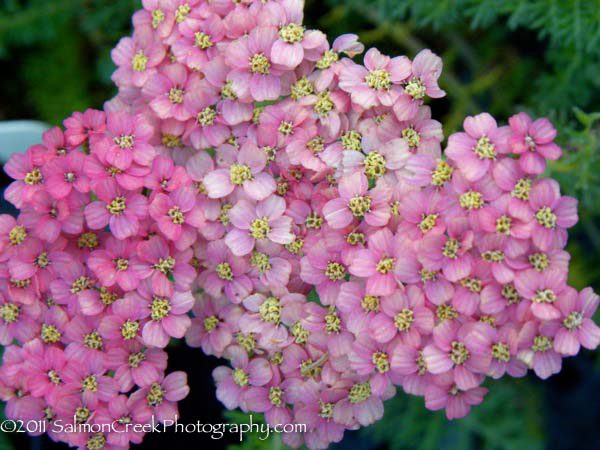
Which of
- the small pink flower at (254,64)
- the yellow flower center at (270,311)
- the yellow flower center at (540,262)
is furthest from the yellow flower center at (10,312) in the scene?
the yellow flower center at (540,262)

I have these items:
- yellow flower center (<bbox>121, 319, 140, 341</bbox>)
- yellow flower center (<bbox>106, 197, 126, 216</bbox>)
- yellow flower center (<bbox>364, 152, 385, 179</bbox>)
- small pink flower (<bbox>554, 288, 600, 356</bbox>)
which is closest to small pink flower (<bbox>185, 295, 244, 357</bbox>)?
yellow flower center (<bbox>121, 319, 140, 341</bbox>)

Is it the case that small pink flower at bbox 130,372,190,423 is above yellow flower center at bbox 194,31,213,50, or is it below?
below

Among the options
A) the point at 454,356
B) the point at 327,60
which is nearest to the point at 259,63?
the point at 327,60

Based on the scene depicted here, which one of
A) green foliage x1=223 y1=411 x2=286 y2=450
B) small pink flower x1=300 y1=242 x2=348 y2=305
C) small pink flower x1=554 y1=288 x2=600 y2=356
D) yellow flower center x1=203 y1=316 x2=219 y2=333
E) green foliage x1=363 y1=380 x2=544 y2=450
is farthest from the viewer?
green foliage x1=363 y1=380 x2=544 y2=450

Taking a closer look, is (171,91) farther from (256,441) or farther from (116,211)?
(256,441)

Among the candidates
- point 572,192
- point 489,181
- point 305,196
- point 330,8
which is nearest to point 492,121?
point 489,181

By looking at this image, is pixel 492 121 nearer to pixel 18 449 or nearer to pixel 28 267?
pixel 28 267

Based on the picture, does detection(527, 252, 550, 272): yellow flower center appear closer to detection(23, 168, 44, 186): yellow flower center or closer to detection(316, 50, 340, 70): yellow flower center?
detection(316, 50, 340, 70): yellow flower center

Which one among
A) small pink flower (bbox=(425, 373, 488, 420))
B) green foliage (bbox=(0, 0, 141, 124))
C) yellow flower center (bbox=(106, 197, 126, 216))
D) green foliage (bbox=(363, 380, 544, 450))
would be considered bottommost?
green foliage (bbox=(363, 380, 544, 450))

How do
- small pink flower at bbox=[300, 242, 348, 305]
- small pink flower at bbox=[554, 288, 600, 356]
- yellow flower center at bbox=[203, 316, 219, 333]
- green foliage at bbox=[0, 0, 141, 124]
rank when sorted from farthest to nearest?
green foliage at bbox=[0, 0, 141, 124], yellow flower center at bbox=[203, 316, 219, 333], small pink flower at bbox=[300, 242, 348, 305], small pink flower at bbox=[554, 288, 600, 356]
